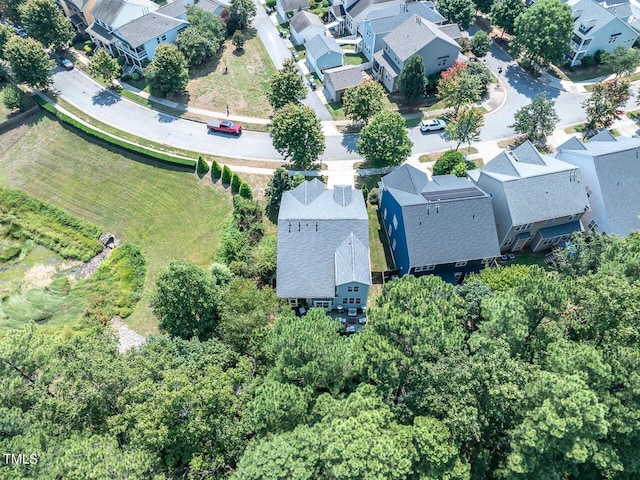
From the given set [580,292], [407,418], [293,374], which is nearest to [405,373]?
[407,418]

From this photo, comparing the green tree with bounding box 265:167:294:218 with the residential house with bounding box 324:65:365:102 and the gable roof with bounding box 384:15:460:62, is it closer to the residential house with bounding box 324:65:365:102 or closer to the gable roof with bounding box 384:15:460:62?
the residential house with bounding box 324:65:365:102

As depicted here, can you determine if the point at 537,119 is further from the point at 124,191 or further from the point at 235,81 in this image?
the point at 124,191

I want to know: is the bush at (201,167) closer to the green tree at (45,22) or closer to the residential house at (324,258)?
the residential house at (324,258)

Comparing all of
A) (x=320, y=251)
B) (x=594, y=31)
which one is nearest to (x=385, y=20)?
(x=594, y=31)

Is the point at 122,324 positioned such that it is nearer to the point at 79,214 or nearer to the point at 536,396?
the point at 79,214

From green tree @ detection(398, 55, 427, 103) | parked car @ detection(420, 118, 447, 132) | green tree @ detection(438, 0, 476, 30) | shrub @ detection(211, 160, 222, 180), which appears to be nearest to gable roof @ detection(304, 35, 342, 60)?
green tree @ detection(398, 55, 427, 103)

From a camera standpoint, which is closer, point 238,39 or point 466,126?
point 466,126

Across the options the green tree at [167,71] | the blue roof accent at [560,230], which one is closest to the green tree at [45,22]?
the green tree at [167,71]
